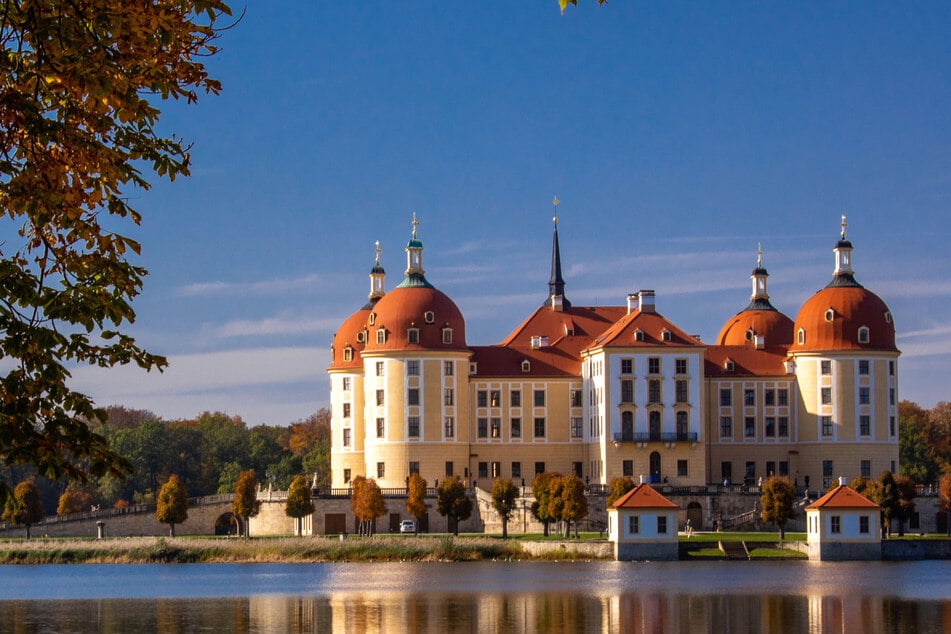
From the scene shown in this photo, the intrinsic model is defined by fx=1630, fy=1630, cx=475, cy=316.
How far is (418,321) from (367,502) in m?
10.5

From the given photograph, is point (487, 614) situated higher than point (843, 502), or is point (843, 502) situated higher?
point (843, 502)

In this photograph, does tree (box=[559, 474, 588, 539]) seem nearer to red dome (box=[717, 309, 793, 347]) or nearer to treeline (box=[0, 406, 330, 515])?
red dome (box=[717, 309, 793, 347])

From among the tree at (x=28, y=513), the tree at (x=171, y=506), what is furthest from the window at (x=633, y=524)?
the tree at (x=28, y=513)

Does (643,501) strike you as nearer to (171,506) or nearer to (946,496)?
(946,496)

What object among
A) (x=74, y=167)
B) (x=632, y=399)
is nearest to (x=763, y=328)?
(x=632, y=399)

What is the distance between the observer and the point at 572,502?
6712 centimetres

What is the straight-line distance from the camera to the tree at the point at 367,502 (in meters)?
74.7

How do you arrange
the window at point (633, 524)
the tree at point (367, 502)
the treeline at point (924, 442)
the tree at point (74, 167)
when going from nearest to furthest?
1. the tree at point (74, 167)
2. the window at point (633, 524)
3. the tree at point (367, 502)
4. the treeline at point (924, 442)

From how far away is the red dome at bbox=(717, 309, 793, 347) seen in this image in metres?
86.6

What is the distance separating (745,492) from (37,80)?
2598 inches

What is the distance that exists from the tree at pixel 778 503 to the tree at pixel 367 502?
58.4 ft

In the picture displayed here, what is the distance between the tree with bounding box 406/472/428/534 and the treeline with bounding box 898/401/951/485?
27422 mm

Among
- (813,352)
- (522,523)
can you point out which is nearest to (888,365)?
(813,352)

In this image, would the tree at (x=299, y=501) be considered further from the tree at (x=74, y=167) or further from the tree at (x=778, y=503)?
the tree at (x=74, y=167)
